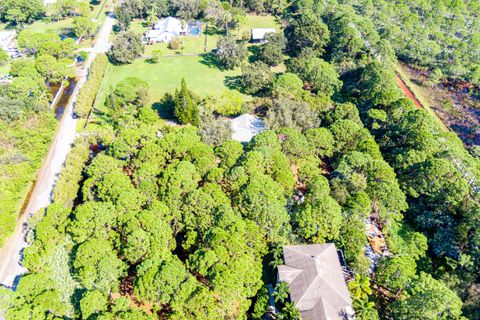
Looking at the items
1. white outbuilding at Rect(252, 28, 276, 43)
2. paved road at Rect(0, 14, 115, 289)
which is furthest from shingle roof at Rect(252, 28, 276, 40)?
paved road at Rect(0, 14, 115, 289)

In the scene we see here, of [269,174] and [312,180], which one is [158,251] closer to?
[269,174]

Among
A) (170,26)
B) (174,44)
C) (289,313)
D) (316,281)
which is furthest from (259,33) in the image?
(289,313)

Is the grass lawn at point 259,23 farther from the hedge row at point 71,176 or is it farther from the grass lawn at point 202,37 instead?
the hedge row at point 71,176

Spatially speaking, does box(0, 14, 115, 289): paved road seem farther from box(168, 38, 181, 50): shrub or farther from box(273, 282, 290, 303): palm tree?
box(273, 282, 290, 303): palm tree

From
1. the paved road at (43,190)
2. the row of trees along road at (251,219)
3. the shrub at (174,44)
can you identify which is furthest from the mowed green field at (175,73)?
the row of trees along road at (251,219)

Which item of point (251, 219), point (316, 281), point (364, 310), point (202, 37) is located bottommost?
point (202, 37)

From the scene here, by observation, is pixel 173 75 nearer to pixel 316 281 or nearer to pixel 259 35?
pixel 259 35
